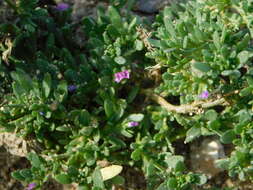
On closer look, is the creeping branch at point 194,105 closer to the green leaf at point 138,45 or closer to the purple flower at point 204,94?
the purple flower at point 204,94

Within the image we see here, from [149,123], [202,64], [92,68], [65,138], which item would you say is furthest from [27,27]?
[202,64]

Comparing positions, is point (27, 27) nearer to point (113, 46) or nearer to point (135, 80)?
point (113, 46)

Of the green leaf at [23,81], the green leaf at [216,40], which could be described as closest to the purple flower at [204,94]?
the green leaf at [216,40]

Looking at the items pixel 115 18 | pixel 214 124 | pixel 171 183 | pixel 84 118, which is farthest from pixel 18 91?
pixel 214 124

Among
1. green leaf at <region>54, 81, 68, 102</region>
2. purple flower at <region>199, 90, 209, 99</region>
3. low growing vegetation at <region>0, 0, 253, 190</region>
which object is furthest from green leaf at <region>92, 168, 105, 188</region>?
purple flower at <region>199, 90, 209, 99</region>

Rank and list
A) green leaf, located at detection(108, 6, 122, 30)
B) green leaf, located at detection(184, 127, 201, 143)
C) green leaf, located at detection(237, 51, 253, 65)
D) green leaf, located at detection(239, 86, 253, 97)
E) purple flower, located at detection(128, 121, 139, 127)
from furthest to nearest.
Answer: green leaf, located at detection(108, 6, 122, 30), purple flower, located at detection(128, 121, 139, 127), green leaf, located at detection(184, 127, 201, 143), green leaf, located at detection(239, 86, 253, 97), green leaf, located at detection(237, 51, 253, 65)

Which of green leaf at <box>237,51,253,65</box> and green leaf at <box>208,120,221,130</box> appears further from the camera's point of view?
green leaf at <box>208,120,221,130</box>

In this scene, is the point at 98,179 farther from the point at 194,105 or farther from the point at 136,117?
the point at 194,105

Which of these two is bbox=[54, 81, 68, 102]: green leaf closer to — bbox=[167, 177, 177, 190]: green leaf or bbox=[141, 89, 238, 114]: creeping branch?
bbox=[141, 89, 238, 114]: creeping branch

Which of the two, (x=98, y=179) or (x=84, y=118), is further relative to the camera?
(x=84, y=118)
